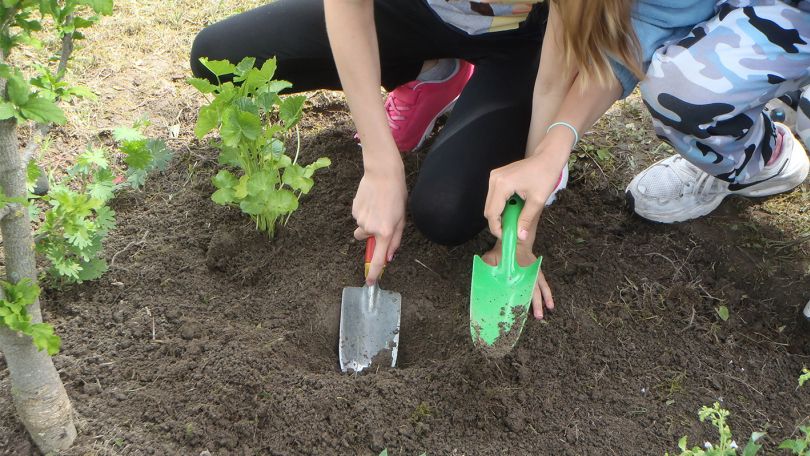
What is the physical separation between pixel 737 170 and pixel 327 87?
47.2 inches

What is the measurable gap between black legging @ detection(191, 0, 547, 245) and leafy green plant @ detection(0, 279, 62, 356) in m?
0.92

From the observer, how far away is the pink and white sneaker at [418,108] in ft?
7.06

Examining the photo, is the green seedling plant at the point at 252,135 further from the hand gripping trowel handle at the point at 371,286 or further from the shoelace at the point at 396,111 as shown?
the shoelace at the point at 396,111

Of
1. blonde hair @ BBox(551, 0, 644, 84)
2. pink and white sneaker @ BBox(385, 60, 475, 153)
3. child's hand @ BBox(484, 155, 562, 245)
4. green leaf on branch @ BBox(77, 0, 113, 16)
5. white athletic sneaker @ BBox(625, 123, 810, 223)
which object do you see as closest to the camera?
green leaf on branch @ BBox(77, 0, 113, 16)

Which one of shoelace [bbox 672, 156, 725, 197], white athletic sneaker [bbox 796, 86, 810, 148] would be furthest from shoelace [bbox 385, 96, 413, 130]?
white athletic sneaker [bbox 796, 86, 810, 148]

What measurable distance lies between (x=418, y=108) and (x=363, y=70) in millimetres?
470

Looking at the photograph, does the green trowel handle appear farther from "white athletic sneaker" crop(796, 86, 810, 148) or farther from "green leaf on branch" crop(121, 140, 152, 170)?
"green leaf on branch" crop(121, 140, 152, 170)

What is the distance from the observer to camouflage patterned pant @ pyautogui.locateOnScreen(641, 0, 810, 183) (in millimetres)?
1545

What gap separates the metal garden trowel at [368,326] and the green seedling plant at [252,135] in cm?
24

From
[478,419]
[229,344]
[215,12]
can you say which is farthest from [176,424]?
[215,12]

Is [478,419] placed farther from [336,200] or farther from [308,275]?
[336,200]

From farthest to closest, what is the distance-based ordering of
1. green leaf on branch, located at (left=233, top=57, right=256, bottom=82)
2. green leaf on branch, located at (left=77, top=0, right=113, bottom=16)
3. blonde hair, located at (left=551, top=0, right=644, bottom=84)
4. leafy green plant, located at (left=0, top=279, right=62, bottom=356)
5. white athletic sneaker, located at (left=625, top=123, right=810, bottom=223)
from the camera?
1. white athletic sneaker, located at (left=625, top=123, right=810, bottom=223)
2. green leaf on branch, located at (left=233, top=57, right=256, bottom=82)
3. blonde hair, located at (left=551, top=0, right=644, bottom=84)
4. leafy green plant, located at (left=0, top=279, right=62, bottom=356)
5. green leaf on branch, located at (left=77, top=0, right=113, bottom=16)

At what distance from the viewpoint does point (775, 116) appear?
2.07 metres

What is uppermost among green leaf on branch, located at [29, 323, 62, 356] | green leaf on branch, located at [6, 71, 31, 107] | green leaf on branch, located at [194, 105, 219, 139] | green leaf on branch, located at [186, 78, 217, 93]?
green leaf on branch, located at [6, 71, 31, 107]
